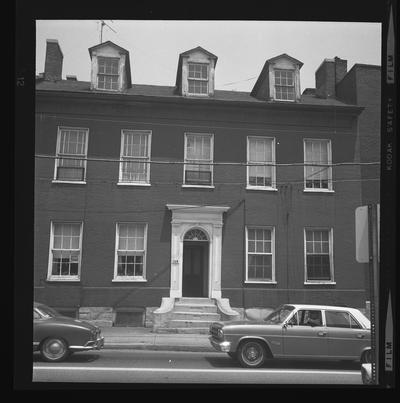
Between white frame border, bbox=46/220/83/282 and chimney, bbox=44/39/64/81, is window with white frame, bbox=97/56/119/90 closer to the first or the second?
chimney, bbox=44/39/64/81

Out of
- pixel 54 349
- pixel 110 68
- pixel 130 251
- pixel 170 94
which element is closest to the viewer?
pixel 54 349

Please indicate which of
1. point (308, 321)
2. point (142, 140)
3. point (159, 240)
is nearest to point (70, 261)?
point (159, 240)

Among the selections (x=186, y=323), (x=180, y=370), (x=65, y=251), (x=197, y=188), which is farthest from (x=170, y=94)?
(x=180, y=370)

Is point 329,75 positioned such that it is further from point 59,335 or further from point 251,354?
point 59,335

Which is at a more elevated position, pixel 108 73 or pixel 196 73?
pixel 108 73

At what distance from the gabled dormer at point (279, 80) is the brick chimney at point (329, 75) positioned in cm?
33

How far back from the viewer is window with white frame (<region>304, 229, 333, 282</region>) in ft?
23.9

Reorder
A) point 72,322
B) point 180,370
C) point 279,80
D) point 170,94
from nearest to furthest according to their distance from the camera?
1. point 180,370
2. point 279,80
3. point 72,322
4. point 170,94

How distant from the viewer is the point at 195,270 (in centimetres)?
762

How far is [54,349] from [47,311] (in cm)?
57

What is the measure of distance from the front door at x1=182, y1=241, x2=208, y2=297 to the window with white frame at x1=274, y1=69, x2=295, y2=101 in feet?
9.41

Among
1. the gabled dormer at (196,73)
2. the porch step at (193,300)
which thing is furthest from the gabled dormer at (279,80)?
the porch step at (193,300)

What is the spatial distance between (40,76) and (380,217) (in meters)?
5.26

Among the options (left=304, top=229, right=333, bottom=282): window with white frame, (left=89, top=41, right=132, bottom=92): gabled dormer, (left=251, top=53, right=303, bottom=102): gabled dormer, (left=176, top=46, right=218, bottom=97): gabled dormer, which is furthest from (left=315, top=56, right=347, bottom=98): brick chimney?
(left=89, top=41, right=132, bottom=92): gabled dormer
